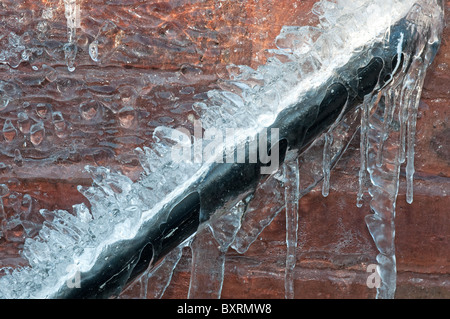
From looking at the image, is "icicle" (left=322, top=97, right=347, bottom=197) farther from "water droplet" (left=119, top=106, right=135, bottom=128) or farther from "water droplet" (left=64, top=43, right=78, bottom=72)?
"water droplet" (left=64, top=43, right=78, bottom=72)

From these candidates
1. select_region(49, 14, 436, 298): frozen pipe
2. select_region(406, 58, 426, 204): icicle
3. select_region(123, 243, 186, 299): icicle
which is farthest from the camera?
select_region(123, 243, 186, 299): icicle

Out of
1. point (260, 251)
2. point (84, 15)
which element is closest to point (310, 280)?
point (260, 251)

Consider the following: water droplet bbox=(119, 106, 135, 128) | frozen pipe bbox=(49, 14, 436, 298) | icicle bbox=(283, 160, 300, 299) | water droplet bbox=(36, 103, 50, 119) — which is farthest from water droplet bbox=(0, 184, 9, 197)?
icicle bbox=(283, 160, 300, 299)

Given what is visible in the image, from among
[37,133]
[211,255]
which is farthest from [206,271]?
[37,133]

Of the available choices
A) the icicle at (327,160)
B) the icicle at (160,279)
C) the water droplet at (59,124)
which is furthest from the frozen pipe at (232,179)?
the water droplet at (59,124)

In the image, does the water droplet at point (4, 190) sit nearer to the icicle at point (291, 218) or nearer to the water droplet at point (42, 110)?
the water droplet at point (42, 110)

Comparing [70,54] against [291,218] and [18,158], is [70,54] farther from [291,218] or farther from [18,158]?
[291,218]

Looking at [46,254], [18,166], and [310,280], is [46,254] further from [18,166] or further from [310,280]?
[310,280]
